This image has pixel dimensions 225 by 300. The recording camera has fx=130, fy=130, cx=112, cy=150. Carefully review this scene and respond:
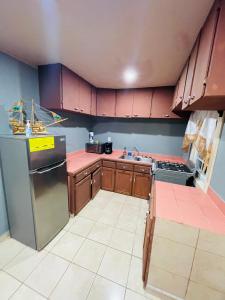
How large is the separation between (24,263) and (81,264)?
625mm

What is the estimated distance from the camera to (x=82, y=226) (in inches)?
77.2

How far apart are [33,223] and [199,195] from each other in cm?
187

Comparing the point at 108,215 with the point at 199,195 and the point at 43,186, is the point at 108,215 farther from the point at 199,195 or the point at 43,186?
the point at 199,195

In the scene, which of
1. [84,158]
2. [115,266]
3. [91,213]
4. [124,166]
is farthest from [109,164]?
[115,266]

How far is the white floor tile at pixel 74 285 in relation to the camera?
117 cm

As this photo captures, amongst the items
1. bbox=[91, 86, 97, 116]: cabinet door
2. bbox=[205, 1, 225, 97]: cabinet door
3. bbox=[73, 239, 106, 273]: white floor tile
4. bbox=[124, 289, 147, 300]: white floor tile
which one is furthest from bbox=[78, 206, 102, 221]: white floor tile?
bbox=[205, 1, 225, 97]: cabinet door

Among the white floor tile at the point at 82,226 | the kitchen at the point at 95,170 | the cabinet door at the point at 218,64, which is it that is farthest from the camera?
the white floor tile at the point at 82,226

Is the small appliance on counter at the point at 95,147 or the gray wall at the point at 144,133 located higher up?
the gray wall at the point at 144,133

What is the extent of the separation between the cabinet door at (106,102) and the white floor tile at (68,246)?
234 cm

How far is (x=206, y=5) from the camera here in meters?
0.86

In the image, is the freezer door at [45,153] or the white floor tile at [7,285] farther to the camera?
the freezer door at [45,153]

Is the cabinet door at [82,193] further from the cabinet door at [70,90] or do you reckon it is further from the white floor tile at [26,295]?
the cabinet door at [70,90]

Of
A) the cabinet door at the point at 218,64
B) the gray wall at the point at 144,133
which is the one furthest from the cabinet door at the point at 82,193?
the cabinet door at the point at 218,64

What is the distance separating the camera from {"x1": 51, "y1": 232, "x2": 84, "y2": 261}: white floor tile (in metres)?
1.54
